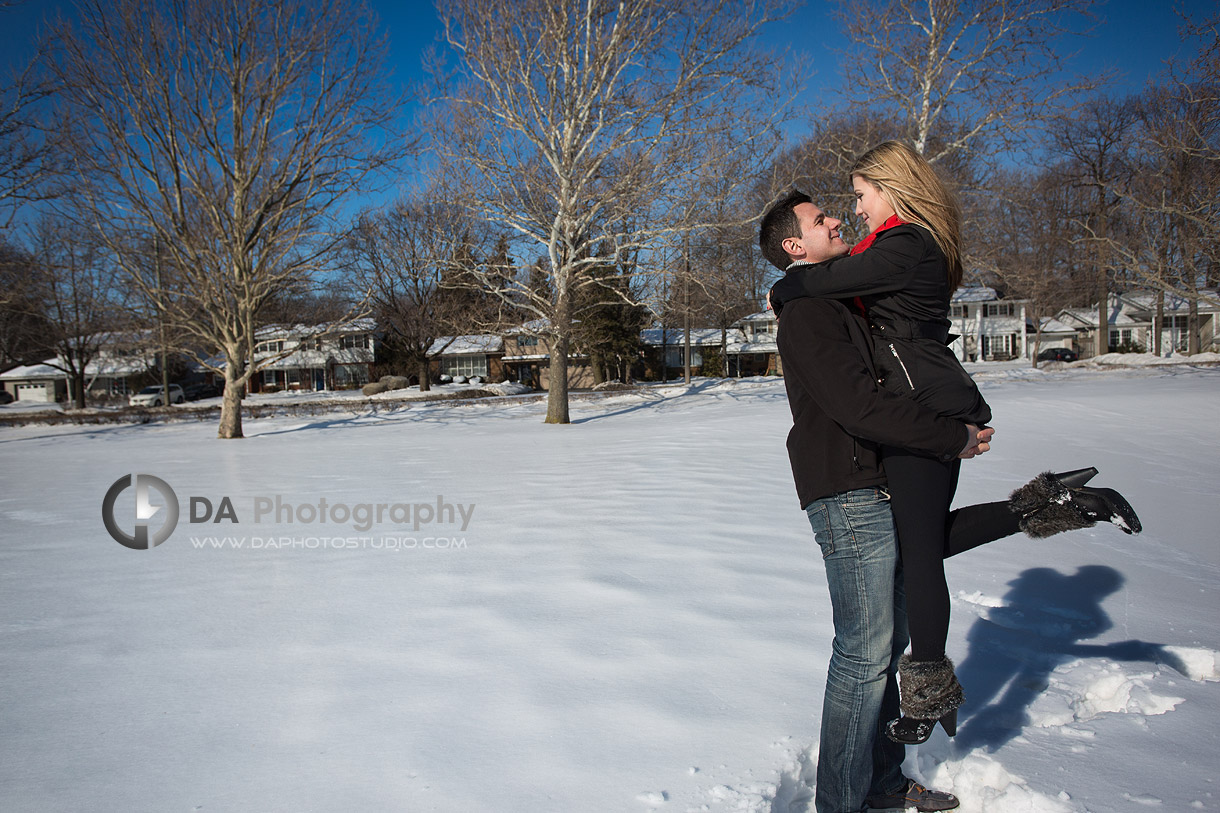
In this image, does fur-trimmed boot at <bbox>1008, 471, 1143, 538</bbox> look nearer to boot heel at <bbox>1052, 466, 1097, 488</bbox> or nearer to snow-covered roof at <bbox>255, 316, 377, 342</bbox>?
boot heel at <bbox>1052, 466, 1097, 488</bbox>

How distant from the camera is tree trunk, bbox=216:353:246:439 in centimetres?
1484

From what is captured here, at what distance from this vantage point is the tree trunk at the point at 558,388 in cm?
1570

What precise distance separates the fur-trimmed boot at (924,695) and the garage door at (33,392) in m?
68.4

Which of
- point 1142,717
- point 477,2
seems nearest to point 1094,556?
point 1142,717

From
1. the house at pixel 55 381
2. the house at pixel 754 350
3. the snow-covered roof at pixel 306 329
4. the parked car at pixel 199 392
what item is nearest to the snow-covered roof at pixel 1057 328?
the house at pixel 754 350

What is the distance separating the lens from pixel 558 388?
15.8 metres

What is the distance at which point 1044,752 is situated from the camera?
220 cm

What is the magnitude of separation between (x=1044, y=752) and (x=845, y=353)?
1.59 meters

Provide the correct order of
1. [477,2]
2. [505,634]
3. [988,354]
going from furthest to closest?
[988,354]
[477,2]
[505,634]

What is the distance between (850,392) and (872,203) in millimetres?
713

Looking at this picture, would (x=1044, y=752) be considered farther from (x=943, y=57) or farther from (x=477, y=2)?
(x=943, y=57)

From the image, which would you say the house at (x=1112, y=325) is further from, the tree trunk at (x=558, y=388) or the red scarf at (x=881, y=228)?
the red scarf at (x=881, y=228)

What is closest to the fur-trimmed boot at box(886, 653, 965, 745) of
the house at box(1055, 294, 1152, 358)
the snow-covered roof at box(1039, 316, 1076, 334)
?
the house at box(1055, 294, 1152, 358)

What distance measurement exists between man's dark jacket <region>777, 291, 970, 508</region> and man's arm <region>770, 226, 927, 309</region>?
0.04 meters
